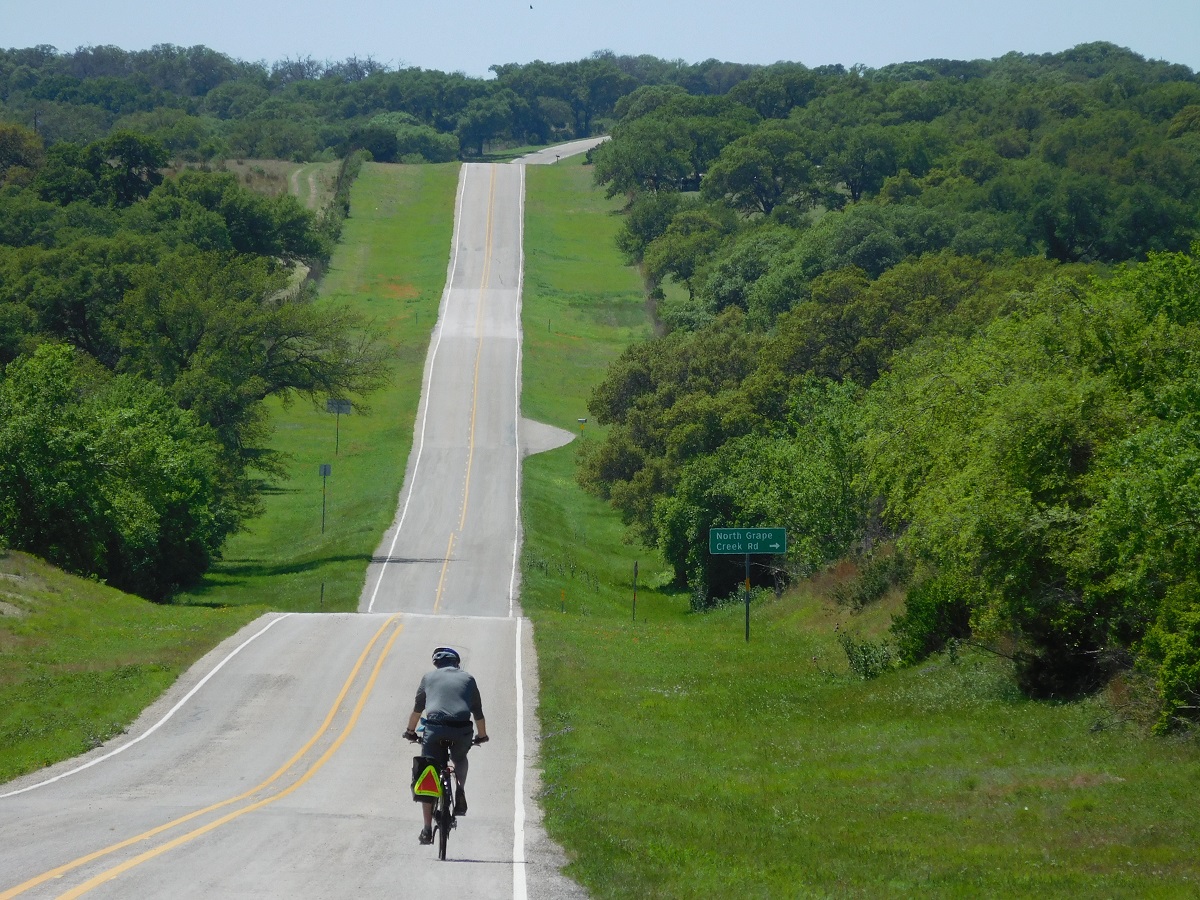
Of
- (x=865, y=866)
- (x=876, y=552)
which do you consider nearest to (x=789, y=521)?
(x=876, y=552)

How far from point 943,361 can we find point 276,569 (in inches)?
1292

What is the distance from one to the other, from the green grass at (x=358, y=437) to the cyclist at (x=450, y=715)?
36864 millimetres

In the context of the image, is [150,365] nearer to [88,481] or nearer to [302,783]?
[88,481]

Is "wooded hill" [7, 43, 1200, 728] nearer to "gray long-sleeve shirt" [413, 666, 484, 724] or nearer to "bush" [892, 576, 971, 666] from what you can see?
"bush" [892, 576, 971, 666]

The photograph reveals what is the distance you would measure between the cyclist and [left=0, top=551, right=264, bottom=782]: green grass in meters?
8.03

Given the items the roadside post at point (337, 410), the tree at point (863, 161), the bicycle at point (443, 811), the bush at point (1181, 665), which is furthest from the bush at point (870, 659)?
the tree at point (863, 161)

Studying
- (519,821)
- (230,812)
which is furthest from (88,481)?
(519,821)

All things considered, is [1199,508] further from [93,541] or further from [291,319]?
[291,319]

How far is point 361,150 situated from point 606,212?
37.8 metres

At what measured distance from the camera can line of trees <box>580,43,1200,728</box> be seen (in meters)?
22.6

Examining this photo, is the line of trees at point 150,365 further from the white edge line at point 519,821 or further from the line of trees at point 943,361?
the white edge line at point 519,821

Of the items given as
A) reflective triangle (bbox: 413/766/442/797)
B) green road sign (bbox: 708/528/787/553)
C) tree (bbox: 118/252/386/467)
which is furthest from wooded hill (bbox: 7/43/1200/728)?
reflective triangle (bbox: 413/766/442/797)

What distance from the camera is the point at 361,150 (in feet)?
556

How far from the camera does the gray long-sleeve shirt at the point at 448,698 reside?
14153 mm
